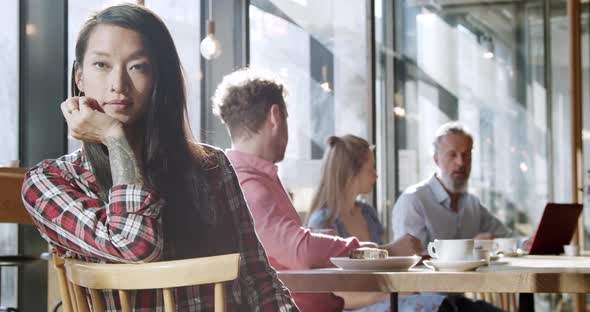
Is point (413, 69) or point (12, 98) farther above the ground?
point (413, 69)

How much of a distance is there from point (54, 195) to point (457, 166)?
12.5ft

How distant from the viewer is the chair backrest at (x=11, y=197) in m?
1.88

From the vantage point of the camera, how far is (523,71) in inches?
257

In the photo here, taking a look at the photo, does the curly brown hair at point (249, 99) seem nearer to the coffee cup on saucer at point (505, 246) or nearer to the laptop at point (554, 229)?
the coffee cup on saucer at point (505, 246)

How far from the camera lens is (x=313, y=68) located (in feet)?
18.1

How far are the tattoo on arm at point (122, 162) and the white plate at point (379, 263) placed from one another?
829 mm

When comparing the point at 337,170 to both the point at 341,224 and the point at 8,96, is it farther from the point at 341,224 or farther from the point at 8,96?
the point at 8,96

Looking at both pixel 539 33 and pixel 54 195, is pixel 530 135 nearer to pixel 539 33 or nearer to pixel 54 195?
pixel 539 33

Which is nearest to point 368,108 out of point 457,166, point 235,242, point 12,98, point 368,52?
point 368,52

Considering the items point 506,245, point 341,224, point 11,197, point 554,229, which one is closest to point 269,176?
point 11,197

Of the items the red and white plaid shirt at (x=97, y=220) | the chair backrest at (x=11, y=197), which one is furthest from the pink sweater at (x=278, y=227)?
the red and white plaid shirt at (x=97, y=220)

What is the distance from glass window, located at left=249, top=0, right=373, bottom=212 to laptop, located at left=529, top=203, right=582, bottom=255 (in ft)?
5.96

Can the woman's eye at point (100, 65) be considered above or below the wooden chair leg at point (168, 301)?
above

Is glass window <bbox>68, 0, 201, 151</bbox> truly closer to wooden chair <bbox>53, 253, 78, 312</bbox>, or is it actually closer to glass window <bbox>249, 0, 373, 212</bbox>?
glass window <bbox>249, 0, 373, 212</bbox>
